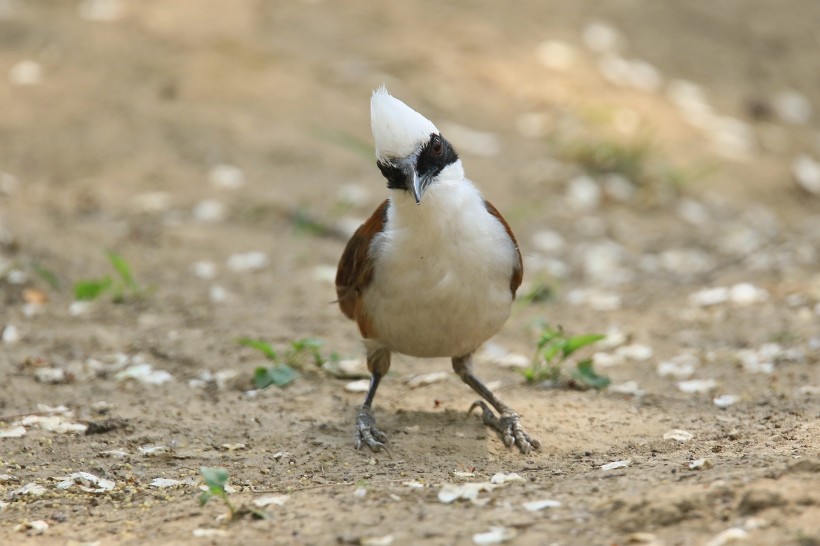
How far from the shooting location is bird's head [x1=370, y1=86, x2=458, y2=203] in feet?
12.5

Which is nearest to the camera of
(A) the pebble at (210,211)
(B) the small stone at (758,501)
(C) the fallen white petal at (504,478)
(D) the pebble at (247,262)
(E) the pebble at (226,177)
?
(B) the small stone at (758,501)

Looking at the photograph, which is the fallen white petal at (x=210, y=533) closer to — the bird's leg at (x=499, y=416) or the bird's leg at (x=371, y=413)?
the bird's leg at (x=371, y=413)

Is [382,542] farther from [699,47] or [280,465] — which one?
[699,47]

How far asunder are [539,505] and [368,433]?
1.20 m

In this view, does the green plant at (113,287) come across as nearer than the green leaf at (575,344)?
No

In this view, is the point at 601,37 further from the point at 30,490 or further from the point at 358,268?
the point at 30,490

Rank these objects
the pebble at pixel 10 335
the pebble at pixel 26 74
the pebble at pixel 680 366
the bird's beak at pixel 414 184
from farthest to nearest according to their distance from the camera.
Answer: the pebble at pixel 26 74 → the pebble at pixel 10 335 → the pebble at pixel 680 366 → the bird's beak at pixel 414 184

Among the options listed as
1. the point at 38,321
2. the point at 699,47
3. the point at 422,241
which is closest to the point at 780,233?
the point at 699,47

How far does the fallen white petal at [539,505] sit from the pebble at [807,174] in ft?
19.8

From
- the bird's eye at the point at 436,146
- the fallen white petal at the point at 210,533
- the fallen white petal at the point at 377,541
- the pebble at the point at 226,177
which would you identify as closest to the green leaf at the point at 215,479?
the fallen white petal at the point at 210,533

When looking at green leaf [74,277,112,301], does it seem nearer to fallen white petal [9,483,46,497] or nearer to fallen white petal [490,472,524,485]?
fallen white petal [9,483,46,497]

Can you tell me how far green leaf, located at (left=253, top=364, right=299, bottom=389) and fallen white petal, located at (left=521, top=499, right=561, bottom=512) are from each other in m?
1.93

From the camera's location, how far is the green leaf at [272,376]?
491 cm

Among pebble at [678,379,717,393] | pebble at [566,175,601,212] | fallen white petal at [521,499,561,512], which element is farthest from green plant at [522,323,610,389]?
pebble at [566,175,601,212]
